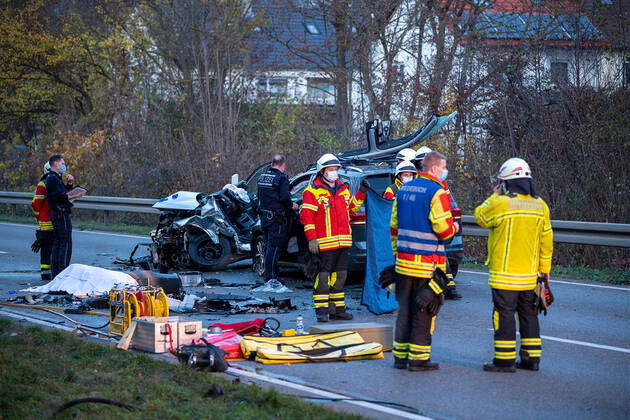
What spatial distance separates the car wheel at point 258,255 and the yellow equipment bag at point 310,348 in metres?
5.54

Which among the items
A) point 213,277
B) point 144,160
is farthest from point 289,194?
point 144,160

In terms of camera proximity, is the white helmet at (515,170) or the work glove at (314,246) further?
the work glove at (314,246)

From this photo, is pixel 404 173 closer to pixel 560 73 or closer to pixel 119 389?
pixel 119 389

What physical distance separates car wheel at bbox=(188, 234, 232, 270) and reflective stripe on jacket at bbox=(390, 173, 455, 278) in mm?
7427

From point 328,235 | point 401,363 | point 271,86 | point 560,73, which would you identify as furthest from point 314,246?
A: point 271,86

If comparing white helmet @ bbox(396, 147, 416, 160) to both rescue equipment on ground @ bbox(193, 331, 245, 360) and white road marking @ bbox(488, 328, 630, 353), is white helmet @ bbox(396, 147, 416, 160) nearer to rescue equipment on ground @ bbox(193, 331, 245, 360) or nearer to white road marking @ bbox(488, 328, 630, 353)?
white road marking @ bbox(488, 328, 630, 353)

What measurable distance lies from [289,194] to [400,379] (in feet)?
19.1

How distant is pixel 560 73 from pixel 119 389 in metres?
14.2

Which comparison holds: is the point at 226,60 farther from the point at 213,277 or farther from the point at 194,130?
the point at 213,277

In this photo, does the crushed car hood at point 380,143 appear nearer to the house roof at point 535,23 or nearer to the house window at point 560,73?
the house window at point 560,73

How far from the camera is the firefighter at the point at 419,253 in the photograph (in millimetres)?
8086

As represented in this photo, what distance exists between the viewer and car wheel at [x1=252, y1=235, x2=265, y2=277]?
14361 millimetres

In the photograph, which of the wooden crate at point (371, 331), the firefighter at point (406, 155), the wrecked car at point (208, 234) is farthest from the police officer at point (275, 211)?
the wooden crate at point (371, 331)

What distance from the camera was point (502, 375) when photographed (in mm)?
7949
